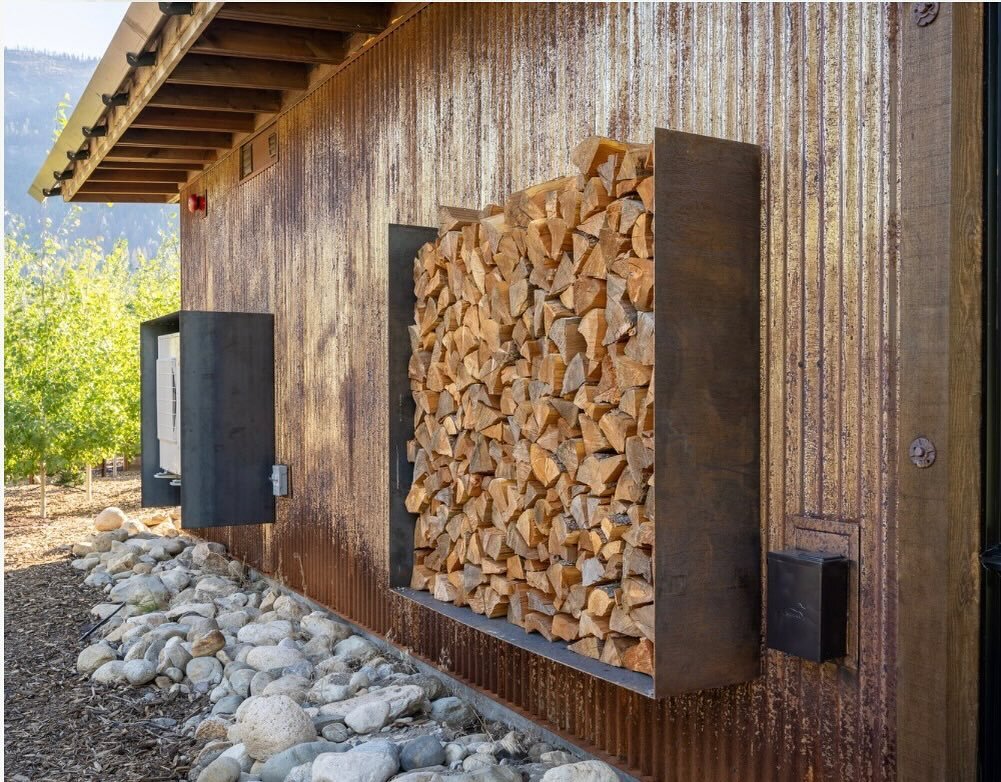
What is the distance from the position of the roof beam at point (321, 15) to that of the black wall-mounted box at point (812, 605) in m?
3.91

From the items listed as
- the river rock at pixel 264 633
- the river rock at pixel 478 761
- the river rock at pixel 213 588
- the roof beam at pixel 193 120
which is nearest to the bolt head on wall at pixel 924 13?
the river rock at pixel 478 761

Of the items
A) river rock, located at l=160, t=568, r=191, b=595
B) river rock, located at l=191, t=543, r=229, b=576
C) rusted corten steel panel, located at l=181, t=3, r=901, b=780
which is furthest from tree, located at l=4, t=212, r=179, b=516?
rusted corten steel panel, located at l=181, t=3, r=901, b=780

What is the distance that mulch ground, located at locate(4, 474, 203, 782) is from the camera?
4.10 meters

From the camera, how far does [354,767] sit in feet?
11.3

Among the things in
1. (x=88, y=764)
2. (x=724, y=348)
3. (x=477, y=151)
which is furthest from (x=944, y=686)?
(x=88, y=764)

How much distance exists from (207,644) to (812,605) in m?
3.83

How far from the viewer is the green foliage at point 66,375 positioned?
11.2 meters

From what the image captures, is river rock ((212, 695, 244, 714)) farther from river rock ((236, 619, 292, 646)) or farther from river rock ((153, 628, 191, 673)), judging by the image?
river rock ((236, 619, 292, 646))

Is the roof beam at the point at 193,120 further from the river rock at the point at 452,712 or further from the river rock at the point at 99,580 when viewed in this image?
the river rock at the point at 452,712

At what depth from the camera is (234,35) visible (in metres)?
5.70

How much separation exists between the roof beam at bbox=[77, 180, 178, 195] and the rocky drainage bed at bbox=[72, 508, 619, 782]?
4480mm

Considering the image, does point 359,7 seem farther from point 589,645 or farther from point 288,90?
point 589,645

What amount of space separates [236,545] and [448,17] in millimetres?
5066

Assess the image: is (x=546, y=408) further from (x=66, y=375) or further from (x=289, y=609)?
(x=66, y=375)
